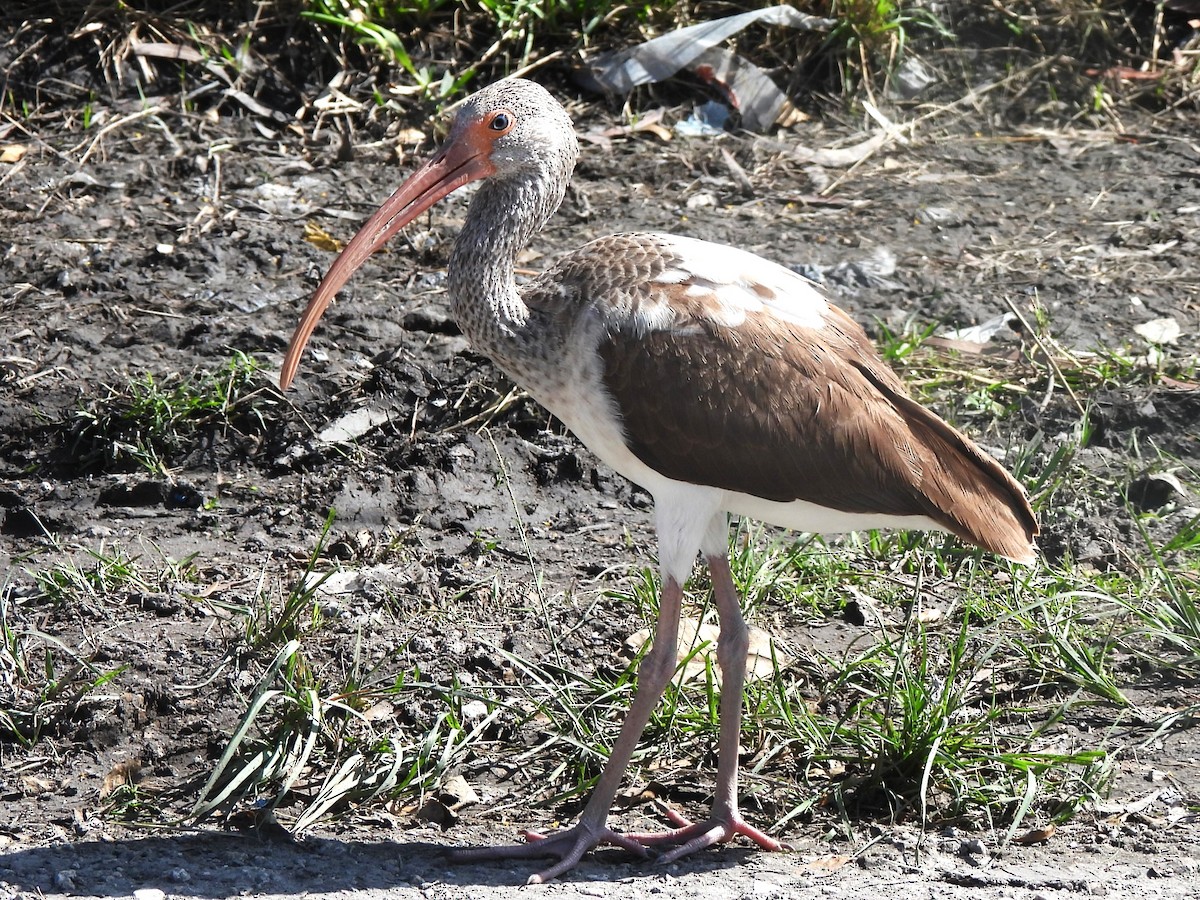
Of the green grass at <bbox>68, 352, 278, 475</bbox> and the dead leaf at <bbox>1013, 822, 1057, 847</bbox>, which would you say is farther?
the green grass at <bbox>68, 352, 278, 475</bbox>

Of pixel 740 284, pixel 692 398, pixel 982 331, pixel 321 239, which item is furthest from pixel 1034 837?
pixel 321 239

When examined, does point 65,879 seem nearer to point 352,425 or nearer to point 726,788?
point 726,788

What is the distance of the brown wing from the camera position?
14.7ft

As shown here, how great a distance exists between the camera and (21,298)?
678cm

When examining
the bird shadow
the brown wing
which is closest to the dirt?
the bird shadow

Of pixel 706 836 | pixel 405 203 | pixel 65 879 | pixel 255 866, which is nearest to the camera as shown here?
pixel 65 879

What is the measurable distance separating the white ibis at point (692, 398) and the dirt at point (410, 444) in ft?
1.74

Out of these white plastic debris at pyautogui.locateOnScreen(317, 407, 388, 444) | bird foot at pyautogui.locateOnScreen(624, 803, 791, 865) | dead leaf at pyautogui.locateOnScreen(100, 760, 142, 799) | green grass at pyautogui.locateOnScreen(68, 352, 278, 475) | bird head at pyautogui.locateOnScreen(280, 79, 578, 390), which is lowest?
bird foot at pyautogui.locateOnScreen(624, 803, 791, 865)

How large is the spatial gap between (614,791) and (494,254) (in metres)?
1.73

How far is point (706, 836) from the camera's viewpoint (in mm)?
4562

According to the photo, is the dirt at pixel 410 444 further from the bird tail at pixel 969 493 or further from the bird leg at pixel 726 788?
the bird tail at pixel 969 493

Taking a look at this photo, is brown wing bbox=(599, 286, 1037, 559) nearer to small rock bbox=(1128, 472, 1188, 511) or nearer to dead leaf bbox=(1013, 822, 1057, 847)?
dead leaf bbox=(1013, 822, 1057, 847)

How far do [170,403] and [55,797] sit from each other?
6.50 feet

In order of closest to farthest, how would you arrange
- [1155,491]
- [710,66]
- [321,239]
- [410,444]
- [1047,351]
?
[1155,491], [410,444], [1047,351], [321,239], [710,66]
